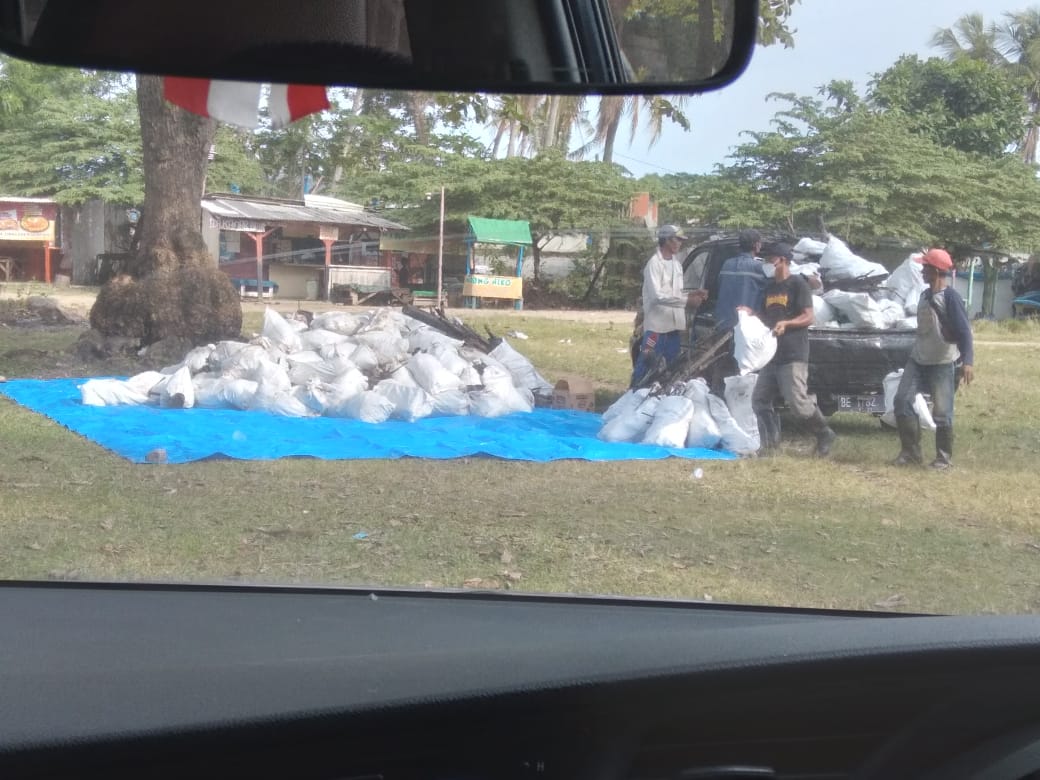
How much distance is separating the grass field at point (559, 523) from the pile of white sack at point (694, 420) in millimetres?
437

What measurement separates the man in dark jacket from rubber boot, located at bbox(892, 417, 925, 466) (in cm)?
53

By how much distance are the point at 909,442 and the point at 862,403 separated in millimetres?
599

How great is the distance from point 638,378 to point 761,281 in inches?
56.1

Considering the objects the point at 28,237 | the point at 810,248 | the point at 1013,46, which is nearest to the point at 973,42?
the point at 1013,46

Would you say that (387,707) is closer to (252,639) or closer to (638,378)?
(252,639)

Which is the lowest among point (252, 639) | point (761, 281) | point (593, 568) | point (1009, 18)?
point (593, 568)

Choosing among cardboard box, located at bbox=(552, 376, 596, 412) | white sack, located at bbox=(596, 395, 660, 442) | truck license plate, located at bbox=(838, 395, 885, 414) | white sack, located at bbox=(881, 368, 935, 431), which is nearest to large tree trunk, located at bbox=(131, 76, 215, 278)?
cardboard box, located at bbox=(552, 376, 596, 412)

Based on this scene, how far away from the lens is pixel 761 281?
27.9 ft

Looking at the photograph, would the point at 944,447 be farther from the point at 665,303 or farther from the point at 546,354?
the point at 546,354

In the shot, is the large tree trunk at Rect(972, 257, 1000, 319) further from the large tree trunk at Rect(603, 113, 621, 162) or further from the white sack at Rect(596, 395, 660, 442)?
the white sack at Rect(596, 395, 660, 442)

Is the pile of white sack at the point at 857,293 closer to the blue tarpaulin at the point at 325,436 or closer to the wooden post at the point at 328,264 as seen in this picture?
the blue tarpaulin at the point at 325,436

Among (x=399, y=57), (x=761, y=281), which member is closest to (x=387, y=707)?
(x=399, y=57)

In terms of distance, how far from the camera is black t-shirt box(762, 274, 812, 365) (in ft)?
26.8

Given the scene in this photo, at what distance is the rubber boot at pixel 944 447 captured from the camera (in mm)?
7852
